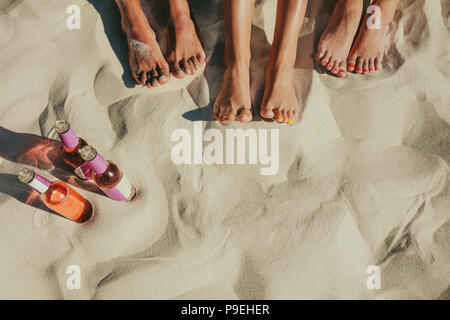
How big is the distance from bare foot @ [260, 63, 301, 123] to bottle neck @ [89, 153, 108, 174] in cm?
87

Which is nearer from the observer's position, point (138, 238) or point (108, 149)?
point (138, 238)

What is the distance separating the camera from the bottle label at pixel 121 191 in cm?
134

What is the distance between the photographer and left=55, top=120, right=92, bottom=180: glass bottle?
114cm

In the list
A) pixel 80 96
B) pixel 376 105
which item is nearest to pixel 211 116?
pixel 80 96

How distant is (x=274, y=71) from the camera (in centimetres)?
166

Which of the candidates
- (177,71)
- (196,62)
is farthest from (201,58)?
(177,71)

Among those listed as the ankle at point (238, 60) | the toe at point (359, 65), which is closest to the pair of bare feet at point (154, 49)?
the ankle at point (238, 60)

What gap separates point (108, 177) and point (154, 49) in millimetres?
→ 840

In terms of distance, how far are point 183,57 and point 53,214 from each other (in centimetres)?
108

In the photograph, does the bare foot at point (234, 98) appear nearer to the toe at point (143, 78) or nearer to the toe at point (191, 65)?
the toe at point (191, 65)

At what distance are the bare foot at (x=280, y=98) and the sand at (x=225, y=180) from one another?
0.22 ft

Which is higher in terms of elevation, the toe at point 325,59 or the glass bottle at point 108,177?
the toe at point 325,59

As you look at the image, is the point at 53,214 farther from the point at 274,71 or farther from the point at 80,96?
the point at 274,71
